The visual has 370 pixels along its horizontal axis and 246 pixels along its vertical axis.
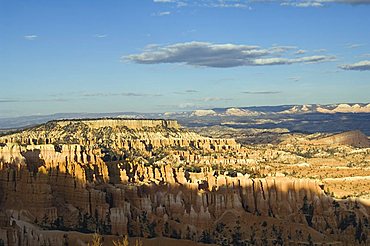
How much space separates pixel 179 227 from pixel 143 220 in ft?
14.9

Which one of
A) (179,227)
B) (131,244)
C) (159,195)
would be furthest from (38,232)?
(159,195)

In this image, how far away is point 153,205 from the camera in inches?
3150

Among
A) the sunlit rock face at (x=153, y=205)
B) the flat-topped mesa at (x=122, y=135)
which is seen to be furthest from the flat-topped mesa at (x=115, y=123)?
the sunlit rock face at (x=153, y=205)

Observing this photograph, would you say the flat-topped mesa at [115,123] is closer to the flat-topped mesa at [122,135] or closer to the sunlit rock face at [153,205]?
the flat-topped mesa at [122,135]

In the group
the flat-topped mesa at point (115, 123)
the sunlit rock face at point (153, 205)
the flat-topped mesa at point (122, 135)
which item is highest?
the flat-topped mesa at point (115, 123)

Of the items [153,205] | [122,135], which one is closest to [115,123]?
[122,135]

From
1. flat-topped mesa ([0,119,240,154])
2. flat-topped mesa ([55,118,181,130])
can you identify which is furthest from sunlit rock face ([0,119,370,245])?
flat-topped mesa ([55,118,181,130])

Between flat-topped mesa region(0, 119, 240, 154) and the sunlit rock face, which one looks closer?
the sunlit rock face

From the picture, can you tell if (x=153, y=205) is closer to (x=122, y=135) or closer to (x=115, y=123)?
(x=122, y=135)

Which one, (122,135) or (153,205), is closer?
(153,205)

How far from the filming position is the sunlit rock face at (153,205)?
227 ft

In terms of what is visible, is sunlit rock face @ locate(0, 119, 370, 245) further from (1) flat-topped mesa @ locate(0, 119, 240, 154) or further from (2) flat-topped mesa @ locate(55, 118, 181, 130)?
(2) flat-topped mesa @ locate(55, 118, 181, 130)

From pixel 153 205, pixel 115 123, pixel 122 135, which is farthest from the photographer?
pixel 115 123

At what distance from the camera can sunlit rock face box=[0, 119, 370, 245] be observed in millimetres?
69312
